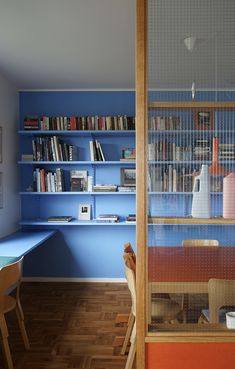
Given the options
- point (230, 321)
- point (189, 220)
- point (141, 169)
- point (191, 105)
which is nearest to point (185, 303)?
point (230, 321)

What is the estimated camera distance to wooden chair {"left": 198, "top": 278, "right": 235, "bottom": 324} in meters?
1.46

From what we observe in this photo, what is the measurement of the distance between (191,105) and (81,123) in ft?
9.44

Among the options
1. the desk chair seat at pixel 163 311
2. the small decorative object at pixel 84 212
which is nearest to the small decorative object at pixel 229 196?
the desk chair seat at pixel 163 311

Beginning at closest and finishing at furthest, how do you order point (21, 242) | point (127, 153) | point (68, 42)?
point (68, 42) < point (21, 242) < point (127, 153)

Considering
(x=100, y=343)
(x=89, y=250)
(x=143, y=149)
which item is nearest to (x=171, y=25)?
(x=143, y=149)

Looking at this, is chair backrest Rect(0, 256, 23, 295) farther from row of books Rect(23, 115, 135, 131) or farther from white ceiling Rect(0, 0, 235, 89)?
row of books Rect(23, 115, 135, 131)

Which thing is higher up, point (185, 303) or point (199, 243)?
point (199, 243)

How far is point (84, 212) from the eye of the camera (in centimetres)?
429

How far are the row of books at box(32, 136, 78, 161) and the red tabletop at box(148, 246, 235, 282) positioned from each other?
9.23 feet

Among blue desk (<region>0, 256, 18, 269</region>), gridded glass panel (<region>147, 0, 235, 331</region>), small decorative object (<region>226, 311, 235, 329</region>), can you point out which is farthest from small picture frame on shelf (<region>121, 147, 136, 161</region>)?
small decorative object (<region>226, 311, 235, 329</region>)

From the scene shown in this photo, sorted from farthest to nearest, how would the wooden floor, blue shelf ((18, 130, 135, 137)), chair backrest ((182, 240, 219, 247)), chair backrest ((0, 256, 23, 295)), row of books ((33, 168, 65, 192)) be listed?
1. row of books ((33, 168, 65, 192))
2. blue shelf ((18, 130, 135, 137))
3. the wooden floor
4. chair backrest ((0, 256, 23, 295))
5. chair backrest ((182, 240, 219, 247))

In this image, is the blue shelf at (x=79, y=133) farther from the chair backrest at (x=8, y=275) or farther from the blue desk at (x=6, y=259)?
the chair backrest at (x=8, y=275)

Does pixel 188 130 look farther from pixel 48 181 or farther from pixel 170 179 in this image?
pixel 48 181

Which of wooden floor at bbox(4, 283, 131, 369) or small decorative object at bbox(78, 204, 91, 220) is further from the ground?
small decorative object at bbox(78, 204, 91, 220)
